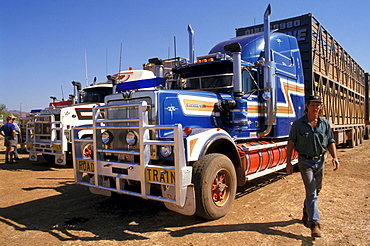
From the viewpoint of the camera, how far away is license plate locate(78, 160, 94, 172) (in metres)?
4.68

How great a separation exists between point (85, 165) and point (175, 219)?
5.59 feet

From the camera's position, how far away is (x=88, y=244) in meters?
3.64

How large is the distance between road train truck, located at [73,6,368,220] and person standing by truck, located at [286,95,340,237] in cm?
114

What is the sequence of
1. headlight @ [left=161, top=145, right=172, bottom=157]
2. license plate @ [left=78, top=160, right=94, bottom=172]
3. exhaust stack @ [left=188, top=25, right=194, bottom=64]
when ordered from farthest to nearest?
1. exhaust stack @ [left=188, top=25, right=194, bottom=64]
2. license plate @ [left=78, top=160, right=94, bottom=172]
3. headlight @ [left=161, top=145, right=172, bottom=157]

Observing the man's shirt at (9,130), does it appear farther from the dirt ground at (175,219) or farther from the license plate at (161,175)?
the license plate at (161,175)

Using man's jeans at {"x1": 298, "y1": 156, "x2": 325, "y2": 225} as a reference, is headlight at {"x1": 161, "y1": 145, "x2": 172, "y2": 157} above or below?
above

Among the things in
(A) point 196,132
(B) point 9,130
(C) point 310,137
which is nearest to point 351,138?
(C) point 310,137

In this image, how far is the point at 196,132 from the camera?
174 inches

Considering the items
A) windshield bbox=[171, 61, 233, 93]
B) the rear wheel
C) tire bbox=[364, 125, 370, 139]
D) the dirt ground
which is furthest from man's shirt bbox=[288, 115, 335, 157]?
tire bbox=[364, 125, 370, 139]

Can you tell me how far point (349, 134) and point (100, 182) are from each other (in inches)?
522

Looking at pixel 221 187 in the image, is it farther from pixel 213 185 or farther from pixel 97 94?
pixel 97 94

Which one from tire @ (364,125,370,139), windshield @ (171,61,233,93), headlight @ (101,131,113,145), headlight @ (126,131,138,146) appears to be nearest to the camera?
headlight @ (126,131,138,146)

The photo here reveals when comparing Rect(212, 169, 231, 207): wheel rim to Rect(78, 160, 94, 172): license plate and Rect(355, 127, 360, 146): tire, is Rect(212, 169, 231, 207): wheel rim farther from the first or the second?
Rect(355, 127, 360, 146): tire

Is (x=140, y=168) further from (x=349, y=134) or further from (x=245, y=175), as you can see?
(x=349, y=134)
